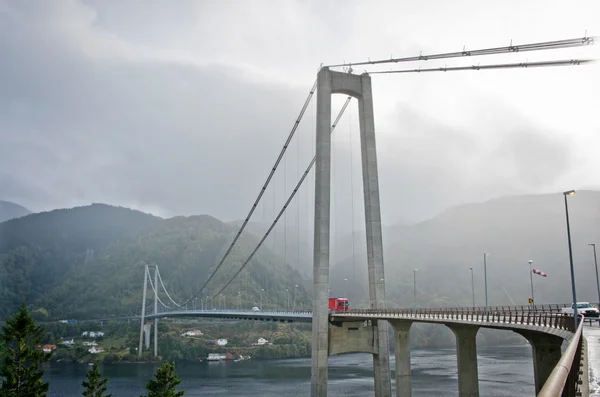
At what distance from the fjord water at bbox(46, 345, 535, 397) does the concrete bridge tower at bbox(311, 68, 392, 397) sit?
70.9ft

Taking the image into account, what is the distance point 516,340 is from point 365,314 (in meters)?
169

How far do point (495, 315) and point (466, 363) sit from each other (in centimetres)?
712

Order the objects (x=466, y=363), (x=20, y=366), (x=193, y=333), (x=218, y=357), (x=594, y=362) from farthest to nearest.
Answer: (x=193, y=333) → (x=218, y=357) → (x=20, y=366) → (x=466, y=363) → (x=594, y=362)

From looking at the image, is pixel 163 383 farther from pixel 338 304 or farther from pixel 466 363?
pixel 466 363

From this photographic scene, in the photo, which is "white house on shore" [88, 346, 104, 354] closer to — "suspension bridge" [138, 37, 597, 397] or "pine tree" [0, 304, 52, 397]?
"suspension bridge" [138, 37, 597, 397]

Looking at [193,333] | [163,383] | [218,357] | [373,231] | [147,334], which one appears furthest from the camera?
[193,333]

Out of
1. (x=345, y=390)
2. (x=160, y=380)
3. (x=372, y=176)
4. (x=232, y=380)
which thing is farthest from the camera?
(x=232, y=380)

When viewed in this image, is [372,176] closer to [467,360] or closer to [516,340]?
[467,360]

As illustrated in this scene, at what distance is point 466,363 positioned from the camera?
37.2 meters

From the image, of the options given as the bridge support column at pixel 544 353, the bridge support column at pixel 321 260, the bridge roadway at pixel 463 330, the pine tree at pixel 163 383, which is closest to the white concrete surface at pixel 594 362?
the bridge roadway at pixel 463 330

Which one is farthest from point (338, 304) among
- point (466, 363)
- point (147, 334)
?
point (147, 334)

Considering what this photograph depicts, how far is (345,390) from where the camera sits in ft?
247

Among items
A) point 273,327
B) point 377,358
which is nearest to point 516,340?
point 273,327

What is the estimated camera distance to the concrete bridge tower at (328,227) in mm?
51844
